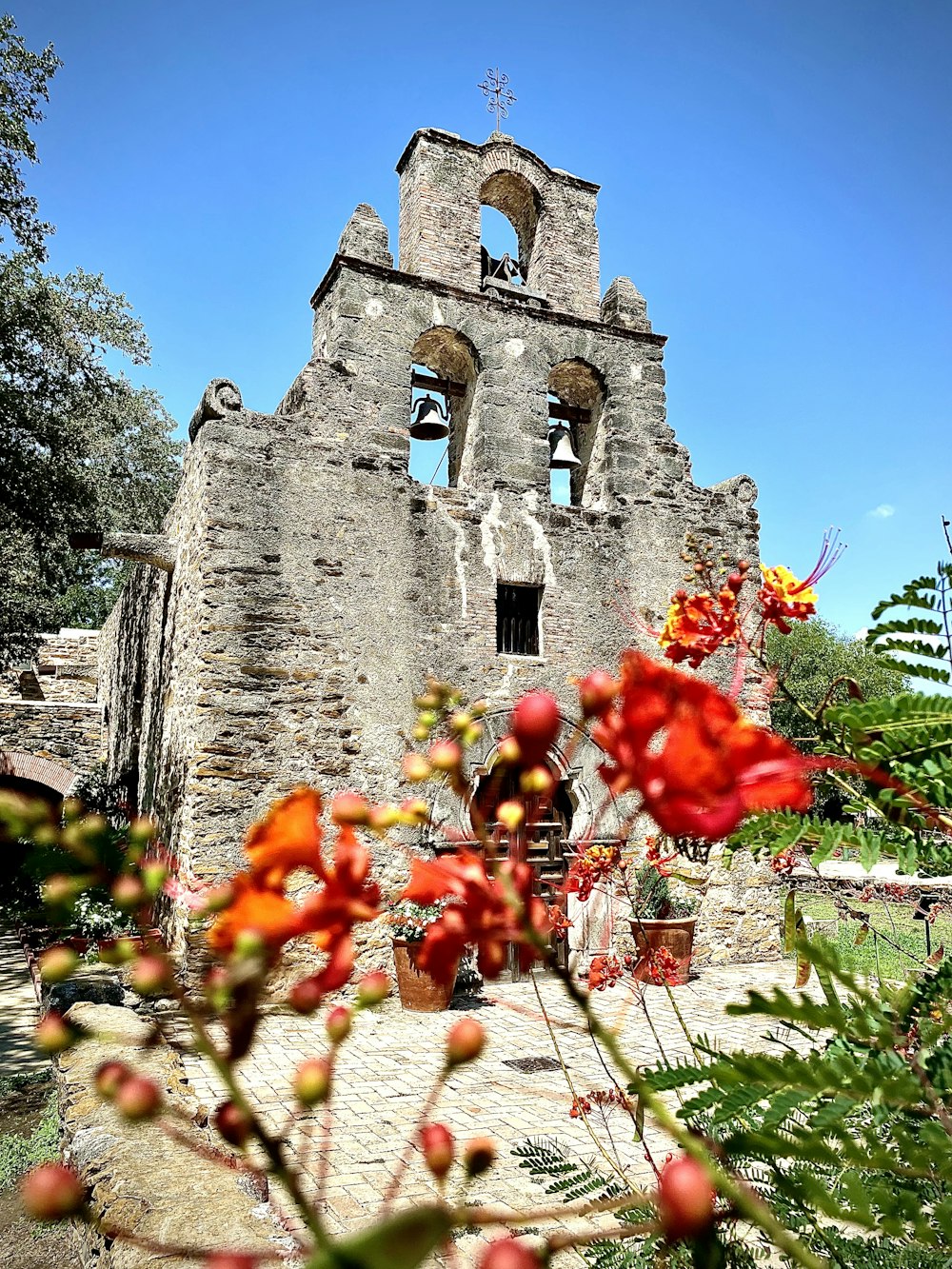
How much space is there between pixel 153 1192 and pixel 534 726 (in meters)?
2.64

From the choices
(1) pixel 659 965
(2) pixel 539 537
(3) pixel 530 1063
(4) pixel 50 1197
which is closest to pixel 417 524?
(2) pixel 539 537

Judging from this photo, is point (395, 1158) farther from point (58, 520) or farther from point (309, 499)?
point (58, 520)

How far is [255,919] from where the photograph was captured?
28.7 inches

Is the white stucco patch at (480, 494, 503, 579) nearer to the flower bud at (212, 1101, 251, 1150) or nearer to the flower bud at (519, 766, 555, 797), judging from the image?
the flower bud at (519, 766, 555, 797)

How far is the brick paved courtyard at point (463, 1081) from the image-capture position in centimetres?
423

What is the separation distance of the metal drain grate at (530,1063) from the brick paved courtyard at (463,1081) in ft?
0.12

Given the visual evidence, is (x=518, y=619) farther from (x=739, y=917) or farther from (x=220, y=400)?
(x=739, y=917)

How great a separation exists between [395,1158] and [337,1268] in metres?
4.83

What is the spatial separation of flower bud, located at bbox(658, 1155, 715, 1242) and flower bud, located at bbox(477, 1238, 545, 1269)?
88 mm

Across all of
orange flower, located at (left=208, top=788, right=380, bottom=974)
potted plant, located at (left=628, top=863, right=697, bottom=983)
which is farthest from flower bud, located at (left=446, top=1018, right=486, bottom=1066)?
potted plant, located at (left=628, top=863, right=697, bottom=983)

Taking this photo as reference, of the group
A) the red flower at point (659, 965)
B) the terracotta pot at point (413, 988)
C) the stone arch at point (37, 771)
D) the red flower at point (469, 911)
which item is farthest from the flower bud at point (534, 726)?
the stone arch at point (37, 771)

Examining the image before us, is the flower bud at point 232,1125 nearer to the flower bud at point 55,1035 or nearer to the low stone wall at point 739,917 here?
the flower bud at point 55,1035

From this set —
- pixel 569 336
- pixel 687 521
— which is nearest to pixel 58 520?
pixel 569 336

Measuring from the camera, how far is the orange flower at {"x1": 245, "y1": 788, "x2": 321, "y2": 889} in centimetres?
77
